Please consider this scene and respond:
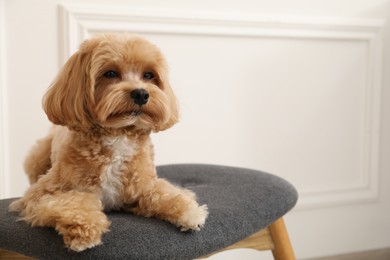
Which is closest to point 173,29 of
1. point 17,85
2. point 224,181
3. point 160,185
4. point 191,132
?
point 191,132

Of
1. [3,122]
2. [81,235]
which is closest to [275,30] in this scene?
[3,122]

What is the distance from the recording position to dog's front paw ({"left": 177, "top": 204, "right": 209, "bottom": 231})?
941mm

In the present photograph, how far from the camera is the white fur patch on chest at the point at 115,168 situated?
1.03 metres

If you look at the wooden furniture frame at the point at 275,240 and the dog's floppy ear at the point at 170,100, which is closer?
the dog's floppy ear at the point at 170,100

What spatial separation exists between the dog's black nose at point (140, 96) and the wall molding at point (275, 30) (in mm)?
769

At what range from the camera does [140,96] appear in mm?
970

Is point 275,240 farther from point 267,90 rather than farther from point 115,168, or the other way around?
point 267,90

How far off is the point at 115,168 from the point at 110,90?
17 cm

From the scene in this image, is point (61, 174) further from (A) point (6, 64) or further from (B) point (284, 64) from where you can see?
(B) point (284, 64)

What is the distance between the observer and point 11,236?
92cm

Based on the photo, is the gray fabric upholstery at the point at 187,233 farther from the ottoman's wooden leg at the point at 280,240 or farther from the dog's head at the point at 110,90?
the dog's head at the point at 110,90

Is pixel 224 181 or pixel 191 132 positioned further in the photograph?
pixel 191 132

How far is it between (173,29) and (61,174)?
0.92 meters

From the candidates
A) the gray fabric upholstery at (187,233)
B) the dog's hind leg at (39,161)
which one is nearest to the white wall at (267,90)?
the dog's hind leg at (39,161)
